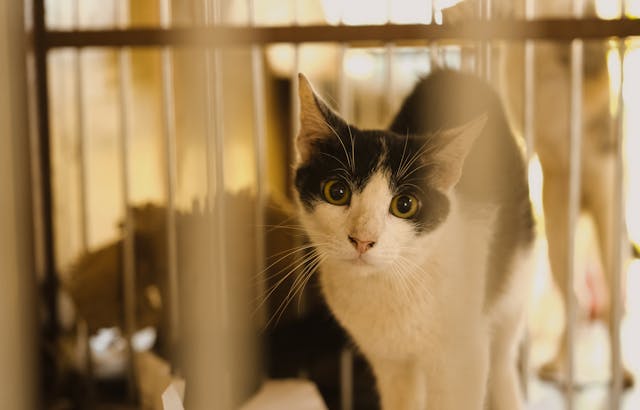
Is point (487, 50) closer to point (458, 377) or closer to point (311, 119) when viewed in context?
point (311, 119)

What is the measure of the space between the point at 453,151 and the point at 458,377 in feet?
0.90

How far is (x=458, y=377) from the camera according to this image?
800 mm

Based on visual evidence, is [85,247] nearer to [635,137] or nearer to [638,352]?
[638,352]

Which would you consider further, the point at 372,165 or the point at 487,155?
the point at 487,155

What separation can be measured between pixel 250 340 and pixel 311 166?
0.90 feet

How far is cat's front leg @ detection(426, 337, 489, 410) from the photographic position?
2.61ft

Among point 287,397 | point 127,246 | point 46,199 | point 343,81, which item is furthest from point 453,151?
point 46,199

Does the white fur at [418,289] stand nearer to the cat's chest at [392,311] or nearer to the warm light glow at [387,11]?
the cat's chest at [392,311]

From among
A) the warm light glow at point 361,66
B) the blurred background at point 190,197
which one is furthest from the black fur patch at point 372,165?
the warm light glow at point 361,66

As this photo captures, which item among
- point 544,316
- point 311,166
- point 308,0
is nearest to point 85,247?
point 311,166

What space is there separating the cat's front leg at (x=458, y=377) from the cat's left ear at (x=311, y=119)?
300mm

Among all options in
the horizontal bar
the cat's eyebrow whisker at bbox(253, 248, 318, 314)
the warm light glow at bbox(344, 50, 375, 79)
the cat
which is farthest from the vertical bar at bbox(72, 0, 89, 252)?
the warm light glow at bbox(344, 50, 375, 79)

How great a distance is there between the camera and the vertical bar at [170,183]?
1.08 metres

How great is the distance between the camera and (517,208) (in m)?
0.96
